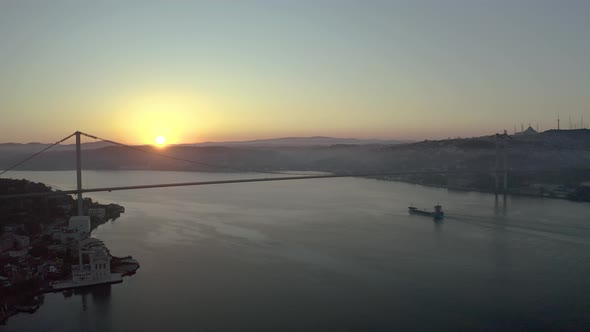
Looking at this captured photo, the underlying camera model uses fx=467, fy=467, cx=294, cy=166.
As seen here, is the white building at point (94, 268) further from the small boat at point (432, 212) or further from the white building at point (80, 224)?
the small boat at point (432, 212)

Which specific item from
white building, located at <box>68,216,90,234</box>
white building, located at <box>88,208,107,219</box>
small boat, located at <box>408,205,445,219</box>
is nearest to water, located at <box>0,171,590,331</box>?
small boat, located at <box>408,205,445,219</box>

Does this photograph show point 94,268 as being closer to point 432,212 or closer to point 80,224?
point 80,224

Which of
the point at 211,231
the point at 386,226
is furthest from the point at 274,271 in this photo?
the point at 386,226

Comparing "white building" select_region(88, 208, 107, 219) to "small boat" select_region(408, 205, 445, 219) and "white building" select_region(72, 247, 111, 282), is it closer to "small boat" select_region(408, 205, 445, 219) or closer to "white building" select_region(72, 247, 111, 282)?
"white building" select_region(72, 247, 111, 282)

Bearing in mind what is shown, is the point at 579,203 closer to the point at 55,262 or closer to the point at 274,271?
the point at 274,271

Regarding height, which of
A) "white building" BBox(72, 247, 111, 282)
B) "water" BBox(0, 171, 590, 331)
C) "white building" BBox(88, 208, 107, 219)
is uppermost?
"white building" BBox(88, 208, 107, 219)

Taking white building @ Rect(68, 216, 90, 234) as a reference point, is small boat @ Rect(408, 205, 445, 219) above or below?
below

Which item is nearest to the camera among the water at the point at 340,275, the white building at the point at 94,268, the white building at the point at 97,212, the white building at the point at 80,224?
the water at the point at 340,275

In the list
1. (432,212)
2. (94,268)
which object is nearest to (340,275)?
(94,268)

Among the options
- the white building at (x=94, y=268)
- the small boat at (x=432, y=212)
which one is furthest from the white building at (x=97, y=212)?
the small boat at (x=432, y=212)
